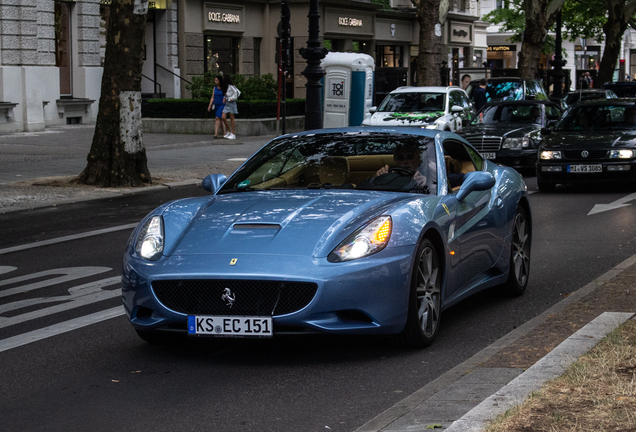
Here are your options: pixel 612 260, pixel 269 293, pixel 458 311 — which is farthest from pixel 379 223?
pixel 612 260

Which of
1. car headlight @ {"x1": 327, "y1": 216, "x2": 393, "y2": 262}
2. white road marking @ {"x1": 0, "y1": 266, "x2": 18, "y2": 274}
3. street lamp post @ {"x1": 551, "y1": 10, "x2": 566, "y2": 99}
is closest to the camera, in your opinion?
car headlight @ {"x1": 327, "y1": 216, "x2": 393, "y2": 262}

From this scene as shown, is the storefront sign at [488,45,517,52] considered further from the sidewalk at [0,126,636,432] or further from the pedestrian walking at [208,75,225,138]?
the sidewalk at [0,126,636,432]

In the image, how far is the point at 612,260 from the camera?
31.4ft

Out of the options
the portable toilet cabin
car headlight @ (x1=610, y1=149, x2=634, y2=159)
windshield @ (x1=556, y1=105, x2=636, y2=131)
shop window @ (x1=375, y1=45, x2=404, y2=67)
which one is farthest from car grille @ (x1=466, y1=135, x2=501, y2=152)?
shop window @ (x1=375, y1=45, x2=404, y2=67)

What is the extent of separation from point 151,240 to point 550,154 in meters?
11.5

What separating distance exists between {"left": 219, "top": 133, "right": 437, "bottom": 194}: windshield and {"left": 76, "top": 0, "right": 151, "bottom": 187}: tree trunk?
10.5 metres

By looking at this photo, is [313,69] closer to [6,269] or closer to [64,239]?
[64,239]

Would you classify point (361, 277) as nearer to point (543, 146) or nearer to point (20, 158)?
Result: point (543, 146)

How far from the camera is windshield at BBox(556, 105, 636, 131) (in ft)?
55.9

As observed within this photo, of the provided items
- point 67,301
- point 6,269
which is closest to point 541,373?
point 67,301

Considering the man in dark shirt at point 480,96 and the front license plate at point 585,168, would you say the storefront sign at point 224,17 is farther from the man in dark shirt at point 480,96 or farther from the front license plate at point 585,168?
the front license plate at point 585,168

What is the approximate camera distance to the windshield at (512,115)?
2089 cm

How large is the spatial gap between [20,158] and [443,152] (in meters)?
16.6

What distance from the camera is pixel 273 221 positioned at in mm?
5887
